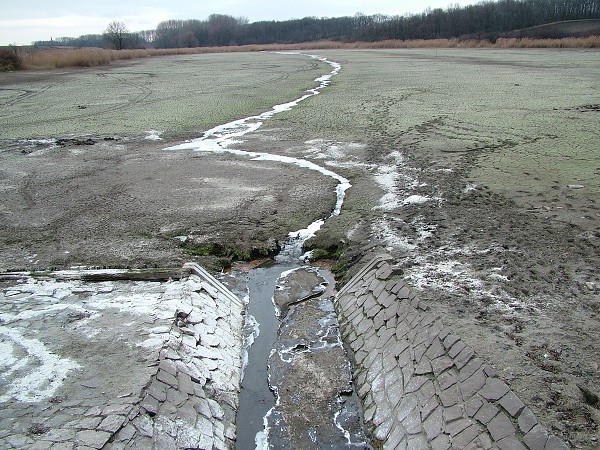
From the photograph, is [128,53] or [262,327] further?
[128,53]

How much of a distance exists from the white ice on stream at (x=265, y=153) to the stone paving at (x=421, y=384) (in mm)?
2507

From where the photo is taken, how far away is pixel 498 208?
10.4 meters

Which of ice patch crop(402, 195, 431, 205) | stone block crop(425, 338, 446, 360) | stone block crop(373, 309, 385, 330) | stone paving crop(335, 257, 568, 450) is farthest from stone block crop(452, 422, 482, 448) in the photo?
ice patch crop(402, 195, 431, 205)

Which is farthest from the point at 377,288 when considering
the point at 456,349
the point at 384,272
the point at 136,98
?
the point at 136,98

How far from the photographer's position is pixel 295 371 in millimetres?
7176

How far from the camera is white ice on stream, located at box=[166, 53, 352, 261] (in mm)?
10328

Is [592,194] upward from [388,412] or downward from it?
upward

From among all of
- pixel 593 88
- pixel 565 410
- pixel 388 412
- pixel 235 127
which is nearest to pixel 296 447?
pixel 388 412

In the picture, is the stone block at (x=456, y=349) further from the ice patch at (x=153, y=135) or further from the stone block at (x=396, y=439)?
the ice patch at (x=153, y=135)

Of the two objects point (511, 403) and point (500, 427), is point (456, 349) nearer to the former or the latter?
point (511, 403)

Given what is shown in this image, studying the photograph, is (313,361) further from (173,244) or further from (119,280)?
(173,244)

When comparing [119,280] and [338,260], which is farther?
[338,260]

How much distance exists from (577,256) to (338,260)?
12.9 ft

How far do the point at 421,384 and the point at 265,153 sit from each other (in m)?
11.8
